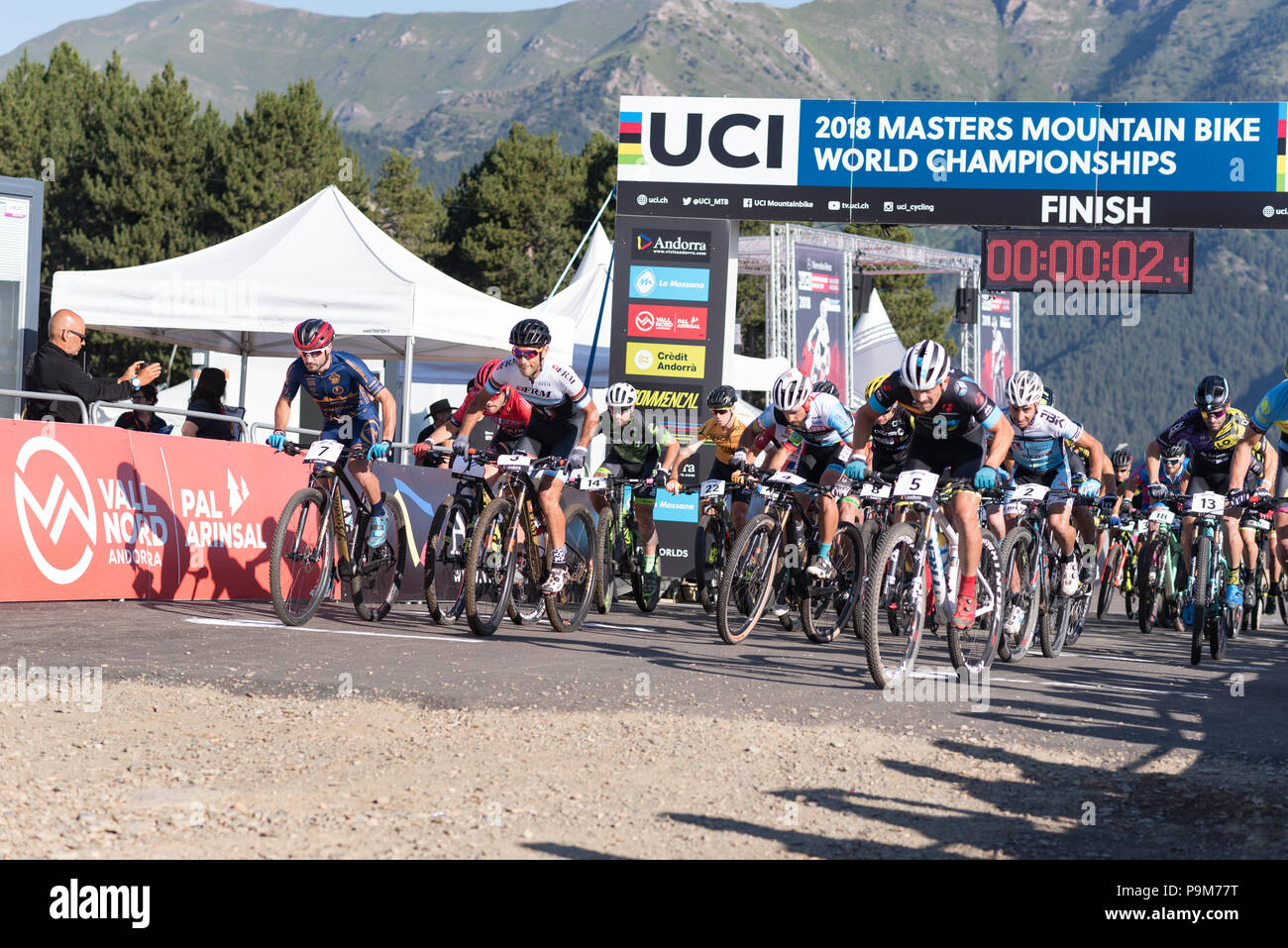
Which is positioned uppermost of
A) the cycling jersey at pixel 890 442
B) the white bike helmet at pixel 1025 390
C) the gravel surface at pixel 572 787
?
the white bike helmet at pixel 1025 390

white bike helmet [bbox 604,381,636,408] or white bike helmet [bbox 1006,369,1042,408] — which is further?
white bike helmet [bbox 604,381,636,408]

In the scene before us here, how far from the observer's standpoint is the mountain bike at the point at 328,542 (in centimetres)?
950

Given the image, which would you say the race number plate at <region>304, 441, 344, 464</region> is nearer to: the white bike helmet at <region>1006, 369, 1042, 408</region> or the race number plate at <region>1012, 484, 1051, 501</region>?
the race number plate at <region>1012, 484, 1051, 501</region>

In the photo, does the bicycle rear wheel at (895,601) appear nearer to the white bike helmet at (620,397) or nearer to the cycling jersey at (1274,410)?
the cycling jersey at (1274,410)

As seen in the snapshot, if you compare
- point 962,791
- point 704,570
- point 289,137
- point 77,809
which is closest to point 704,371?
point 704,570

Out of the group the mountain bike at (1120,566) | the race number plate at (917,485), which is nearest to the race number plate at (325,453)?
the race number plate at (917,485)

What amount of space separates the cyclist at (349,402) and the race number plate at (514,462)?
0.81 m

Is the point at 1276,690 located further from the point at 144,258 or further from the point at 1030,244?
the point at 144,258

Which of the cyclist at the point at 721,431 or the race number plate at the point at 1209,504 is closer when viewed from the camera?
the race number plate at the point at 1209,504

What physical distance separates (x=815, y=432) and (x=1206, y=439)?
12.6ft

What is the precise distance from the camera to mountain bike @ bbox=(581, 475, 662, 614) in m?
12.3

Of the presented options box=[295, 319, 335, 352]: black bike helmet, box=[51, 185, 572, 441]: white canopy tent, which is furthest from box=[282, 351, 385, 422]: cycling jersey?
box=[51, 185, 572, 441]: white canopy tent

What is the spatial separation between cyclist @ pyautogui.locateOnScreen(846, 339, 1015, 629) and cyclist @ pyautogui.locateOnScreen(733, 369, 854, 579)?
2.94 ft
